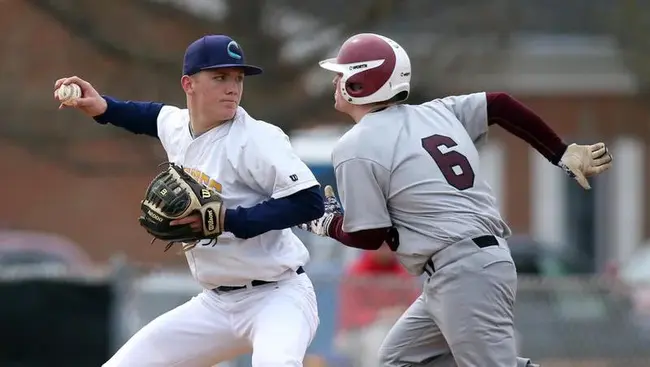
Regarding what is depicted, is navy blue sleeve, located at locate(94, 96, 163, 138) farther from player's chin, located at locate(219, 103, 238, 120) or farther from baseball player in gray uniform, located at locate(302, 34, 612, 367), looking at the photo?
baseball player in gray uniform, located at locate(302, 34, 612, 367)

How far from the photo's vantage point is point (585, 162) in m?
6.39

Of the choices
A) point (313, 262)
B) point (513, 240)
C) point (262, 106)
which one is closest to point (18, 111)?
point (262, 106)

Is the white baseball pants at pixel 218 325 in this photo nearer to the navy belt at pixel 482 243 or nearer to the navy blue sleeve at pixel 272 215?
the navy blue sleeve at pixel 272 215

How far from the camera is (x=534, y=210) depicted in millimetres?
28703

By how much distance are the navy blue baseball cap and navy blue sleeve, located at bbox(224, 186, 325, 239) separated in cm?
A: 67

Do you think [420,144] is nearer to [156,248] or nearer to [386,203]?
[386,203]

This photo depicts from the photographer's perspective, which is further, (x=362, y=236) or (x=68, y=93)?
(x=68, y=93)

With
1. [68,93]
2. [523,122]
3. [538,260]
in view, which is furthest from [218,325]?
[538,260]

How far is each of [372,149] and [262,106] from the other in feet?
29.4

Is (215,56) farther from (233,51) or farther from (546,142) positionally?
(546,142)

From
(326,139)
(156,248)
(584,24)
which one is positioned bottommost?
(156,248)

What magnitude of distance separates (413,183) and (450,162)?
19cm

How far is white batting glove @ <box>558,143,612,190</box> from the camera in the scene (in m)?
6.36

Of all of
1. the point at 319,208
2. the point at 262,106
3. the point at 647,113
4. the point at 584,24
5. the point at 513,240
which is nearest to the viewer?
the point at 319,208
